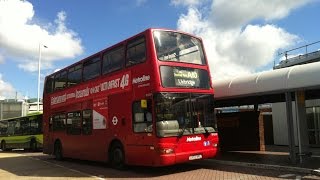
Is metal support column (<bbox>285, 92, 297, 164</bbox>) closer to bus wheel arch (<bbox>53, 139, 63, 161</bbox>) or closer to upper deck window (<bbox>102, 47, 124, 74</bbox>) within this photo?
upper deck window (<bbox>102, 47, 124, 74</bbox>)

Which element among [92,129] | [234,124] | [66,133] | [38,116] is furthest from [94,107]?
[38,116]

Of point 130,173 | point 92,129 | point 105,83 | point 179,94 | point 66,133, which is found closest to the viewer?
point 179,94

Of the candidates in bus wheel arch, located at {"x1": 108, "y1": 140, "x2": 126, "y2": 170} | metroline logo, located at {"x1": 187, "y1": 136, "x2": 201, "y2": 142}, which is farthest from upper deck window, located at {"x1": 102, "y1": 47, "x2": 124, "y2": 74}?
metroline logo, located at {"x1": 187, "y1": 136, "x2": 201, "y2": 142}

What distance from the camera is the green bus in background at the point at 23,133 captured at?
2902cm

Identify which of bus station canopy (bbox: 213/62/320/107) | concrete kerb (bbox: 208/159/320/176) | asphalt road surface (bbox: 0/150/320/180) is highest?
bus station canopy (bbox: 213/62/320/107)

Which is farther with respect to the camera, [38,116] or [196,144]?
[38,116]

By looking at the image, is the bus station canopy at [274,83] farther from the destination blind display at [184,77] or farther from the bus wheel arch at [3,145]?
the bus wheel arch at [3,145]

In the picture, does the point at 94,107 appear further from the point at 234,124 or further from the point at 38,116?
the point at 38,116

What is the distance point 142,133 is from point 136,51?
2.81 metres

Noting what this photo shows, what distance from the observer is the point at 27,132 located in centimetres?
3020

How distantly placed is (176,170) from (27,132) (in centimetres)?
1905

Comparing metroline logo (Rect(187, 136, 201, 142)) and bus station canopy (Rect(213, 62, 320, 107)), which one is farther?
metroline logo (Rect(187, 136, 201, 142))

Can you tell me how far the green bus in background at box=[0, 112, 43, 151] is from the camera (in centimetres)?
2902

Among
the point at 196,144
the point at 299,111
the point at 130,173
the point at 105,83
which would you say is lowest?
the point at 130,173
